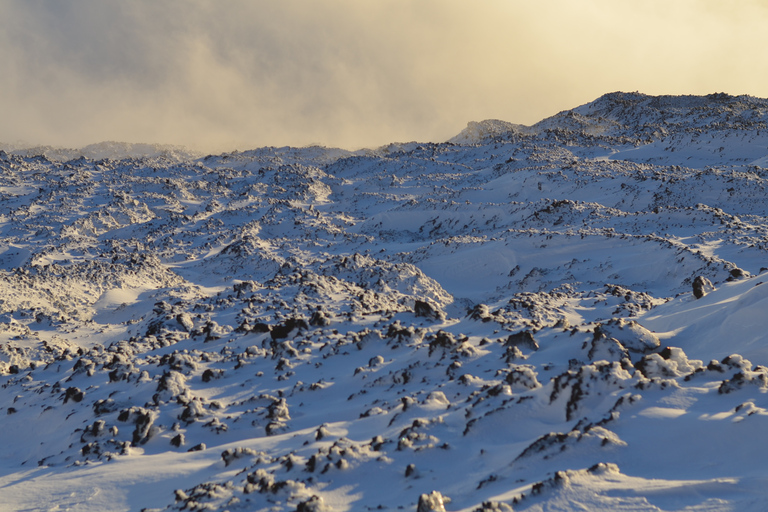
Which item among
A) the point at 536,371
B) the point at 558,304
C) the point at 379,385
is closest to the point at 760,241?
the point at 558,304

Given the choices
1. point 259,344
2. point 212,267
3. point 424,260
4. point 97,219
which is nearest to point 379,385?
point 259,344

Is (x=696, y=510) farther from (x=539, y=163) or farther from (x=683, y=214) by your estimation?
(x=539, y=163)

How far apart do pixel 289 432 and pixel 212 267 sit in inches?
816

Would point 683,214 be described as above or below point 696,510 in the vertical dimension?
above

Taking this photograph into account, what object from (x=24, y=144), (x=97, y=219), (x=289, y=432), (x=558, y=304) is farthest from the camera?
(x=24, y=144)

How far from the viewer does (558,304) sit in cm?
1330

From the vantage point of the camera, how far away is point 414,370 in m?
7.91

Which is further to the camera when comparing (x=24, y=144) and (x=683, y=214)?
(x=24, y=144)

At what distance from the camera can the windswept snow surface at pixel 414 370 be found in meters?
4.35

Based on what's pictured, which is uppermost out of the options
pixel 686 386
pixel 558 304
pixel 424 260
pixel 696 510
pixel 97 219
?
pixel 97 219

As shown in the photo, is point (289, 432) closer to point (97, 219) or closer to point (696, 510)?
point (696, 510)

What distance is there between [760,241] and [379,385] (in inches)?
680

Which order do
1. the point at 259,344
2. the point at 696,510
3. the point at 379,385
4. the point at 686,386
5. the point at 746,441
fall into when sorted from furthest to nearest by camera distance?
the point at 259,344
the point at 379,385
the point at 686,386
the point at 746,441
the point at 696,510

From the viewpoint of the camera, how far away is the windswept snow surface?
435 centimetres
